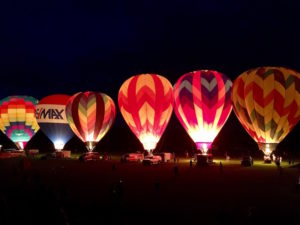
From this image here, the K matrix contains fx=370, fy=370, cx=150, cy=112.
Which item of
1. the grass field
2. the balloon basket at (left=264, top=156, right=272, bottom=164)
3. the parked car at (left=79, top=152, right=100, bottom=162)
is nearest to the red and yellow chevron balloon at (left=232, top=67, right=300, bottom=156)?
the balloon basket at (left=264, top=156, right=272, bottom=164)

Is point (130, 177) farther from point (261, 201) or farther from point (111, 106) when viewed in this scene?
point (111, 106)

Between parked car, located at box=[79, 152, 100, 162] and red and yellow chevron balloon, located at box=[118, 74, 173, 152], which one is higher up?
red and yellow chevron balloon, located at box=[118, 74, 173, 152]

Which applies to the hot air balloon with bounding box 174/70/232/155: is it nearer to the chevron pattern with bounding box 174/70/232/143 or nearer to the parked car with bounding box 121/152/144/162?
the chevron pattern with bounding box 174/70/232/143

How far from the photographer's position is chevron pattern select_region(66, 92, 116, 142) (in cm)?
3759

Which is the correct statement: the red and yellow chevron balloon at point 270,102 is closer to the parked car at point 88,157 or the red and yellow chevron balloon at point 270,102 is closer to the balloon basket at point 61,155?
the parked car at point 88,157

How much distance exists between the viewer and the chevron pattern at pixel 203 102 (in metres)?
31.6

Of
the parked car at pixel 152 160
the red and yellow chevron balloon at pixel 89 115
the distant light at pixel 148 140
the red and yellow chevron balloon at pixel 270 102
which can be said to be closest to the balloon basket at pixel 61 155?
the red and yellow chevron balloon at pixel 89 115

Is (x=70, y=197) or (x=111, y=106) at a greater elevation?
(x=111, y=106)

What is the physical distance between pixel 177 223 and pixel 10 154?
3662 cm

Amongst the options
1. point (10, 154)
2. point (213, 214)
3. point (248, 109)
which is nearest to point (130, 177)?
point (213, 214)

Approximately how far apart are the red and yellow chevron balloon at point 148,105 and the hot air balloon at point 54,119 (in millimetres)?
13478

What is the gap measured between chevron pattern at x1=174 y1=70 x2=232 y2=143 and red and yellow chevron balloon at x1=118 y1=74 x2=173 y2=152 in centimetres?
159

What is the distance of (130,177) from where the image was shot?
20.8m

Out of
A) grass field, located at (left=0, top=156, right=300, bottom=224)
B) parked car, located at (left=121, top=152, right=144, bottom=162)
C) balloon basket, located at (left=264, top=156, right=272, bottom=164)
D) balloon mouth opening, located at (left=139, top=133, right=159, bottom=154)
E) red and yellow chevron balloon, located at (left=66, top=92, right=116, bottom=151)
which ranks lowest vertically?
grass field, located at (left=0, top=156, right=300, bottom=224)
